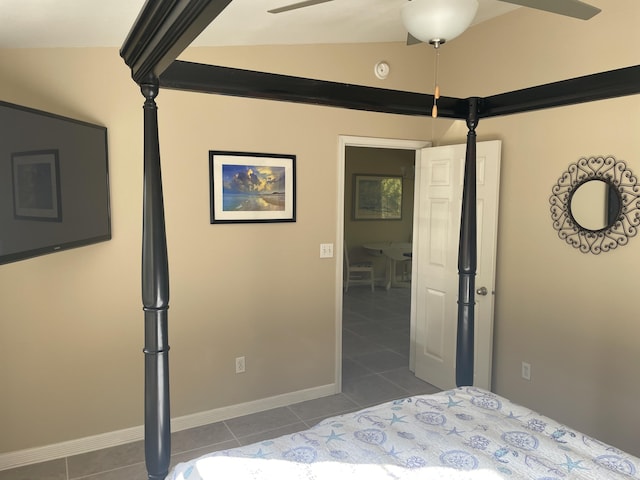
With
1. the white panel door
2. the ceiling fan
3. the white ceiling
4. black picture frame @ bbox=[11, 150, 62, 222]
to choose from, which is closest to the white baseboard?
the white panel door

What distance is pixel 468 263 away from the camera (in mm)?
2234

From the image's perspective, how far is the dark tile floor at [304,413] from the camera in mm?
2725

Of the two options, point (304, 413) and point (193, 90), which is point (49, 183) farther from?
point (304, 413)

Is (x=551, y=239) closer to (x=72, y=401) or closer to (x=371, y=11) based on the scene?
(x=371, y=11)

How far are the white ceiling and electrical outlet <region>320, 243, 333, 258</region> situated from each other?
4.93 feet

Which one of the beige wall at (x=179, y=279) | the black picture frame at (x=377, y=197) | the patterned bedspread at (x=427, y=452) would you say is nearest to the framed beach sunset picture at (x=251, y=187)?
the beige wall at (x=179, y=279)

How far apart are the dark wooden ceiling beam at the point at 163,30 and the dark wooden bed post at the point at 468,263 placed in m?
1.48

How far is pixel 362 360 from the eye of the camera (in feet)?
15.0

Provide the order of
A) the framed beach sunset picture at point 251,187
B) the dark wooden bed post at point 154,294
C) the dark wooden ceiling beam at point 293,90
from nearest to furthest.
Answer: the dark wooden bed post at point 154,294 < the dark wooden ceiling beam at point 293,90 < the framed beach sunset picture at point 251,187

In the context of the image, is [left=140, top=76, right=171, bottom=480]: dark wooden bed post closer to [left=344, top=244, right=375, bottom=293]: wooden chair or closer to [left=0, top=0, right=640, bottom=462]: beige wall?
[left=0, top=0, right=640, bottom=462]: beige wall

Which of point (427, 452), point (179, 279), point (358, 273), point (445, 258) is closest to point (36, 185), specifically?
point (179, 279)

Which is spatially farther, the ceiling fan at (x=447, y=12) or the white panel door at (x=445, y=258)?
the white panel door at (x=445, y=258)

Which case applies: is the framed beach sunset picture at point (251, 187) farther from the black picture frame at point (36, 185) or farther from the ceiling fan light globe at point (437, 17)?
the ceiling fan light globe at point (437, 17)

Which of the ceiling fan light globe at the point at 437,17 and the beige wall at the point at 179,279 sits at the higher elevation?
the ceiling fan light globe at the point at 437,17
